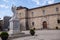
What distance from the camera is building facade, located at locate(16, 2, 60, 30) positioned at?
30898 mm

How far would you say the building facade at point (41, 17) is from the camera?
30.9 metres

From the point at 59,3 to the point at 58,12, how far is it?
88.2 inches

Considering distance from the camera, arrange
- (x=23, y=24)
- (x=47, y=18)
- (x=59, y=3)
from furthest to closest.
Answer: (x=23, y=24) → (x=47, y=18) → (x=59, y=3)

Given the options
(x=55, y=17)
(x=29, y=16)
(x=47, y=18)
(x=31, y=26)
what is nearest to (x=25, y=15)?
(x=29, y=16)

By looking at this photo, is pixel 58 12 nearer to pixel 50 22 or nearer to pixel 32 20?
pixel 50 22

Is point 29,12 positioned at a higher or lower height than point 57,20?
higher

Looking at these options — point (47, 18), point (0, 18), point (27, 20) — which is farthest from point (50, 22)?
point (0, 18)

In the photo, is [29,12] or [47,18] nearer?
[47,18]

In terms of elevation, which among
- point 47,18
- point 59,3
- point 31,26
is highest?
point 59,3

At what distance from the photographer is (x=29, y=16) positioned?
3628 centimetres

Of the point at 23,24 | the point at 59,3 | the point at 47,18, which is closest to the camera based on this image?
the point at 59,3

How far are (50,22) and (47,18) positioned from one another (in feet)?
4.61

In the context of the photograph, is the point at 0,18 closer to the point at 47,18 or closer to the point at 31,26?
the point at 31,26

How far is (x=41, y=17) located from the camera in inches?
1323
